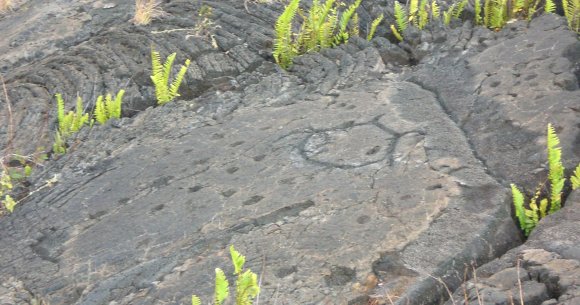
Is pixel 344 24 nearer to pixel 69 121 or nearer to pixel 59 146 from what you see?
pixel 69 121

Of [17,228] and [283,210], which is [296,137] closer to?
[283,210]

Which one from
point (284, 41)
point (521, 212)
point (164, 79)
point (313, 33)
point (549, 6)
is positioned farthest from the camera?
point (313, 33)

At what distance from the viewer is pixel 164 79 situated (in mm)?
4445

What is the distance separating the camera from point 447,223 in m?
3.00

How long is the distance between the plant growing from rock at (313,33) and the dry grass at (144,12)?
1.06m

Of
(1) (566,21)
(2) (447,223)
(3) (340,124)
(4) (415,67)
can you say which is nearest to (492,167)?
(2) (447,223)

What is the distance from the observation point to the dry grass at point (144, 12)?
5297 mm

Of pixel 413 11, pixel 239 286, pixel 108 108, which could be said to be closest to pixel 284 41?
pixel 413 11

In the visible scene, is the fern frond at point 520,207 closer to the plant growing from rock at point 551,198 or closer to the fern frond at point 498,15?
the plant growing from rock at point 551,198

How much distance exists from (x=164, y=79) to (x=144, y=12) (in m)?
1.06

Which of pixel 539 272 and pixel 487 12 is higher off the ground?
pixel 487 12

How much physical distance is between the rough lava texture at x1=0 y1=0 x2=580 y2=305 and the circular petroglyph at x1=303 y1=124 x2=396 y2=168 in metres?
0.01

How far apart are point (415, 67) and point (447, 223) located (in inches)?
67.8

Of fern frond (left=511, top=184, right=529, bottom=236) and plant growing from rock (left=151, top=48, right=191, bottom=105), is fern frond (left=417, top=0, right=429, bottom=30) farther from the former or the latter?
fern frond (left=511, top=184, right=529, bottom=236)
